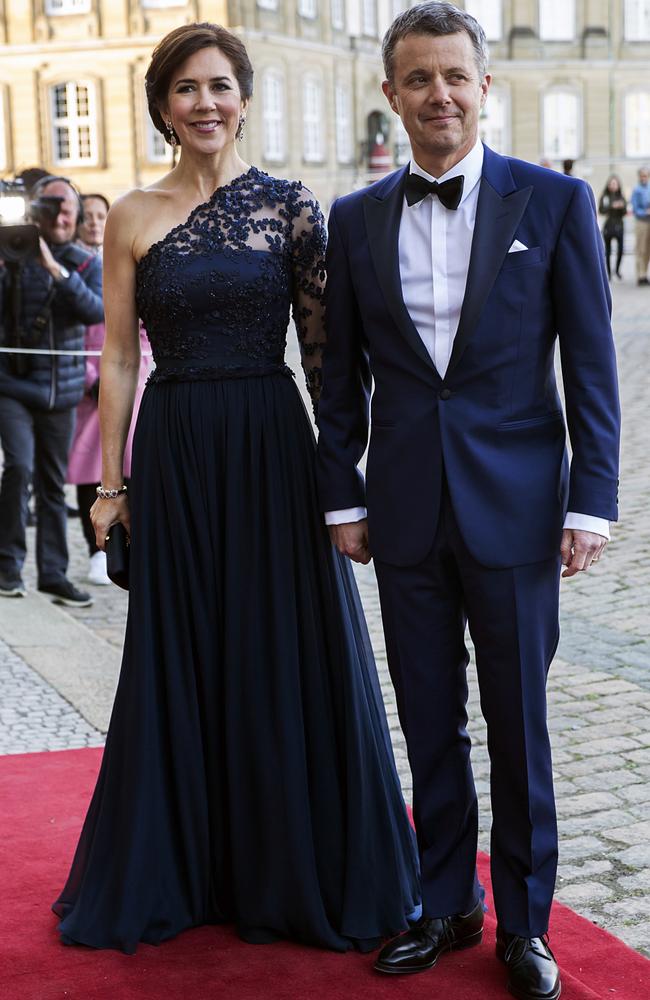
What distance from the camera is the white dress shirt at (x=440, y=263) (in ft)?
10.3

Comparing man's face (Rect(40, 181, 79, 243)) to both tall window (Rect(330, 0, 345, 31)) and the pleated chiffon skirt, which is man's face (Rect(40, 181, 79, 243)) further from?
tall window (Rect(330, 0, 345, 31))

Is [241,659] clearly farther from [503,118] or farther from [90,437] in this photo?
[503,118]

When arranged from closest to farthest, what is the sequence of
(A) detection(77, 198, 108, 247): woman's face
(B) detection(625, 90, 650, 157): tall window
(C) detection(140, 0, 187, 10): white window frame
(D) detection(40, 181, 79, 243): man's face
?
(D) detection(40, 181, 79, 243): man's face < (A) detection(77, 198, 108, 247): woman's face < (C) detection(140, 0, 187, 10): white window frame < (B) detection(625, 90, 650, 157): tall window

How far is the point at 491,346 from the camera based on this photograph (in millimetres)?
3098

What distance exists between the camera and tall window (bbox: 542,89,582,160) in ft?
173

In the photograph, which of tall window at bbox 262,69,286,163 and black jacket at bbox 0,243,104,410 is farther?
tall window at bbox 262,69,286,163

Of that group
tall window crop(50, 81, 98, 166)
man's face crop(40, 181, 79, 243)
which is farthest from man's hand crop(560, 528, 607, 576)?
tall window crop(50, 81, 98, 166)

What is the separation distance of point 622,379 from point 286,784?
1108 centimetres

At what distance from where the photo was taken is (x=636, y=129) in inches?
2100

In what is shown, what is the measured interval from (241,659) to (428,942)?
79cm

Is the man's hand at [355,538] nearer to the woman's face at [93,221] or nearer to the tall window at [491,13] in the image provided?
the woman's face at [93,221]

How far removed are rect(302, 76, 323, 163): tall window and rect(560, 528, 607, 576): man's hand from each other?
134 feet

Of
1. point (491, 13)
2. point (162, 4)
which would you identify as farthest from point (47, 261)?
point (491, 13)

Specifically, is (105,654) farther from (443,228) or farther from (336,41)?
(336,41)
